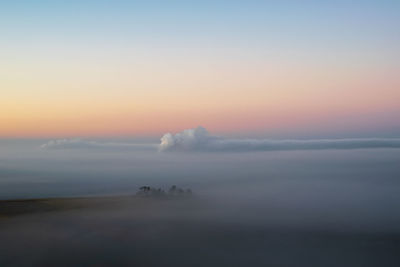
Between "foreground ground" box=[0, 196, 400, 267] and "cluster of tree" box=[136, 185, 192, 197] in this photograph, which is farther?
"cluster of tree" box=[136, 185, 192, 197]

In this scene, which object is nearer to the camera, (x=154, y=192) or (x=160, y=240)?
(x=160, y=240)

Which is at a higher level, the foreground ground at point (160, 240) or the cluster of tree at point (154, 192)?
the cluster of tree at point (154, 192)

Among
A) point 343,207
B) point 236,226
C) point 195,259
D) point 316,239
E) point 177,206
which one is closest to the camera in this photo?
point 195,259

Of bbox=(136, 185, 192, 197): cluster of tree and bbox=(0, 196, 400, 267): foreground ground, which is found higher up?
bbox=(136, 185, 192, 197): cluster of tree

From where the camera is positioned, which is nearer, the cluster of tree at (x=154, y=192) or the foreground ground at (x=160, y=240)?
the foreground ground at (x=160, y=240)

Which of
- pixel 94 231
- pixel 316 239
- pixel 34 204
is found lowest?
pixel 316 239

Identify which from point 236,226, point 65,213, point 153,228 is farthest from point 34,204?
point 236,226

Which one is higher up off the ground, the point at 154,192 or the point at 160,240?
the point at 154,192

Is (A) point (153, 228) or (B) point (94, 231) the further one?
(A) point (153, 228)

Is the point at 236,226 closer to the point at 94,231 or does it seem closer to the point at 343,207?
the point at 94,231

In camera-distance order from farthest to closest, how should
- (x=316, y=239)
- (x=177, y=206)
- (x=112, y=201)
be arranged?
(x=177, y=206) → (x=112, y=201) → (x=316, y=239)

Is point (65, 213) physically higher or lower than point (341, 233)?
higher
